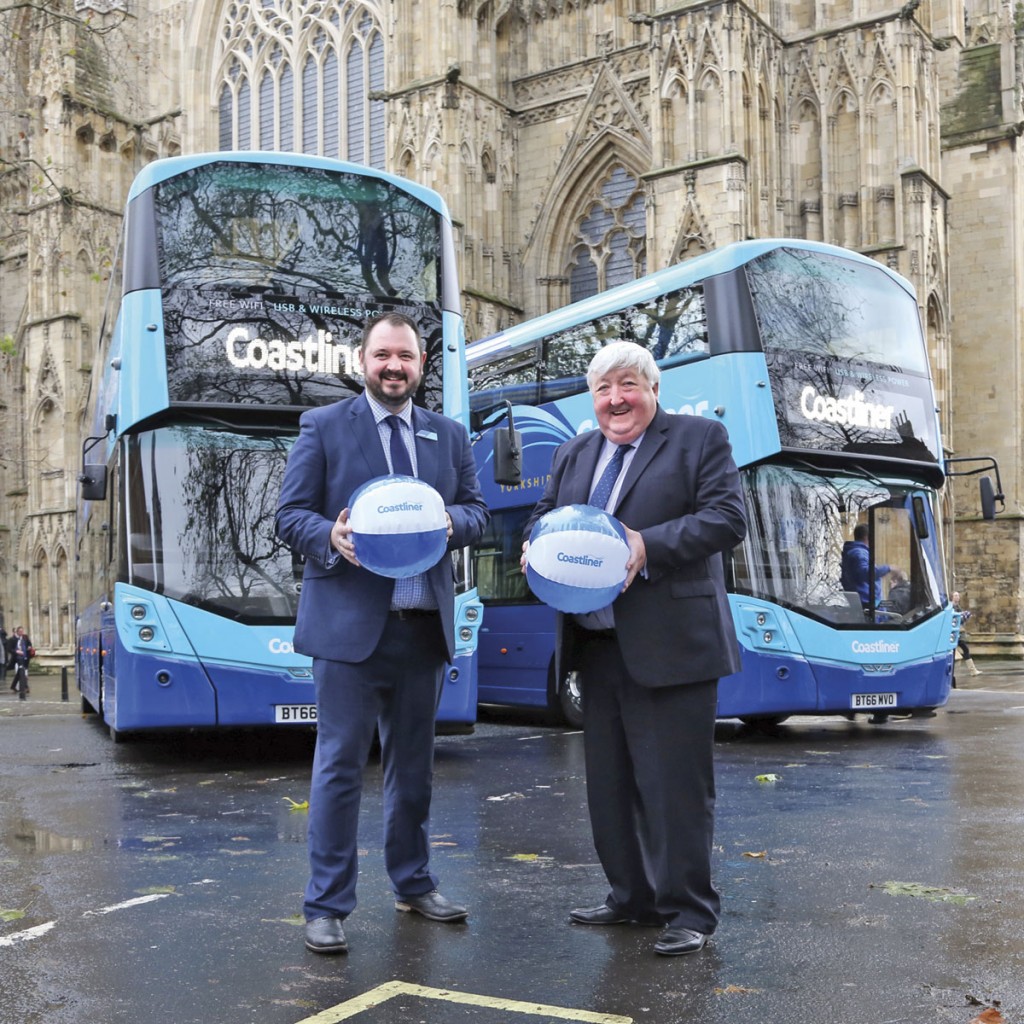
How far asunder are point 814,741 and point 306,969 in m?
8.34

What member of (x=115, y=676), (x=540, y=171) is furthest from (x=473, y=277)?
(x=115, y=676)

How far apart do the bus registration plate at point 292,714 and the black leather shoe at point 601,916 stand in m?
5.23

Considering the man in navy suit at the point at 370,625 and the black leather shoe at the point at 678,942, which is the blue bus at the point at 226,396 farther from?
the black leather shoe at the point at 678,942

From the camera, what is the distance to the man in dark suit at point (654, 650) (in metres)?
4.10

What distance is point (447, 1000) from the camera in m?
3.50

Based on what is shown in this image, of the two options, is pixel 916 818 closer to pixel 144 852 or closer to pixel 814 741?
pixel 144 852

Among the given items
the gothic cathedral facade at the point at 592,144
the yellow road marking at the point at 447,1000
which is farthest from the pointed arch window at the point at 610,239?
the yellow road marking at the point at 447,1000

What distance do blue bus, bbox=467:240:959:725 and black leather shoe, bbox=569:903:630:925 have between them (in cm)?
607

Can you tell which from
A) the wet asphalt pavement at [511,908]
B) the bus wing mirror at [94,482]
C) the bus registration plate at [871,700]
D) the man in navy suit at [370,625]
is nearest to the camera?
the wet asphalt pavement at [511,908]

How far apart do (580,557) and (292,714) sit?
5673 millimetres

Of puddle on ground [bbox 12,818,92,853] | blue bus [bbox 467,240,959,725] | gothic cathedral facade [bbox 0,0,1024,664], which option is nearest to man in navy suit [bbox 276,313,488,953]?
puddle on ground [bbox 12,818,92,853]

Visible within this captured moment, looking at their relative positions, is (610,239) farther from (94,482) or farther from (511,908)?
(511,908)

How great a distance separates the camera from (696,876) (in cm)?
408

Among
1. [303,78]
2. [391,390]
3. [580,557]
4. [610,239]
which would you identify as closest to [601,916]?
[580,557]
